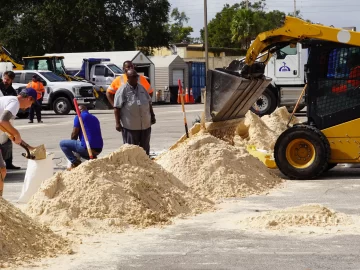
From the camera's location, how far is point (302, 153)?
13945 millimetres

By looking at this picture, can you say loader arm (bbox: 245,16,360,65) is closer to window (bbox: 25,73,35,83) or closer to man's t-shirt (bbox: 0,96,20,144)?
man's t-shirt (bbox: 0,96,20,144)

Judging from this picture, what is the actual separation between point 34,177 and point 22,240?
138 inches

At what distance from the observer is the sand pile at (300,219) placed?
9266 mm

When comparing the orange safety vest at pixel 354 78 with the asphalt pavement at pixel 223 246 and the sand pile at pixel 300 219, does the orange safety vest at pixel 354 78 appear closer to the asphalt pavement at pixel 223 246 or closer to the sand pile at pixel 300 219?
the asphalt pavement at pixel 223 246

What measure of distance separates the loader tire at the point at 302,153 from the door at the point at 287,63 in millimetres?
15105

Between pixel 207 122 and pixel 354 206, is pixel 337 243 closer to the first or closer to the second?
pixel 354 206

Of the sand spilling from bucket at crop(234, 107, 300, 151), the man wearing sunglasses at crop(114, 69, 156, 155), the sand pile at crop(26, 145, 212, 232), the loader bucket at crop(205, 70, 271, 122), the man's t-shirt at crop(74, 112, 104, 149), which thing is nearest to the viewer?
the sand pile at crop(26, 145, 212, 232)

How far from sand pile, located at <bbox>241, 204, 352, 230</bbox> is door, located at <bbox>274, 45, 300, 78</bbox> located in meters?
19.6

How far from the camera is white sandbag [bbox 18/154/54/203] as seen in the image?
1134cm

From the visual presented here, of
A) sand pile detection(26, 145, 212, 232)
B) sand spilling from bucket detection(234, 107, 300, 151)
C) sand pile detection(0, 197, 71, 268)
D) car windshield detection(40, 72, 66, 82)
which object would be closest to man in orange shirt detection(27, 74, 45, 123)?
car windshield detection(40, 72, 66, 82)

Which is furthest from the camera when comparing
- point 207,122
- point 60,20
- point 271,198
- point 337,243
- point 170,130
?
point 60,20

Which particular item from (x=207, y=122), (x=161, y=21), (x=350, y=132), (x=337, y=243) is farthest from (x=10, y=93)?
(x=161, y=21)

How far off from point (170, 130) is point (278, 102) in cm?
543

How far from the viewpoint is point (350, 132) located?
13703 mm
